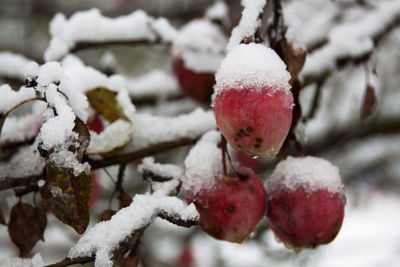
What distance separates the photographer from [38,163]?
815 mm

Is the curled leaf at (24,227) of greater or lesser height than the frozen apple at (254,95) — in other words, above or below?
below

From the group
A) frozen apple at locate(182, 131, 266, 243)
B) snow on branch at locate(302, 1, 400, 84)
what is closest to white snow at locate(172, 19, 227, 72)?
snow on branch at locate(302, 1, 400, 84)

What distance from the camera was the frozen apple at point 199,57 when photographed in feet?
4.06

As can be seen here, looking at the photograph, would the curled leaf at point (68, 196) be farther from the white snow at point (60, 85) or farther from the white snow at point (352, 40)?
the white snow at point (352, 40)

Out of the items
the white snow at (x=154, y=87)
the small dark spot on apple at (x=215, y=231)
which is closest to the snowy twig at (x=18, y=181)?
the small dark spot on apple at (x=215, y=231)

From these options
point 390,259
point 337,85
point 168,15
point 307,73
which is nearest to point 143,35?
point 307,73

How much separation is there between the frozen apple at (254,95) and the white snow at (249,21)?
0.03 m

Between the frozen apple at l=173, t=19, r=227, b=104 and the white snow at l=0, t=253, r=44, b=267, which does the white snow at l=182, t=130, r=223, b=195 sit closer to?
the white snow at l=0, t=253, r=44, b=267

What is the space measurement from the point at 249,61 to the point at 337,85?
1.83m

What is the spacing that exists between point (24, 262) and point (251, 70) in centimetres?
45

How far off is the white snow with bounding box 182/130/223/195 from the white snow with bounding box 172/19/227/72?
458 mm

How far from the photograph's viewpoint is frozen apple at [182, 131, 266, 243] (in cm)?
78

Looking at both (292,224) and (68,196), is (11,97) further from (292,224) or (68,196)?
(292,224)

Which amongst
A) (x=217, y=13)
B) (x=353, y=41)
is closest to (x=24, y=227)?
(x=217, y=13)
